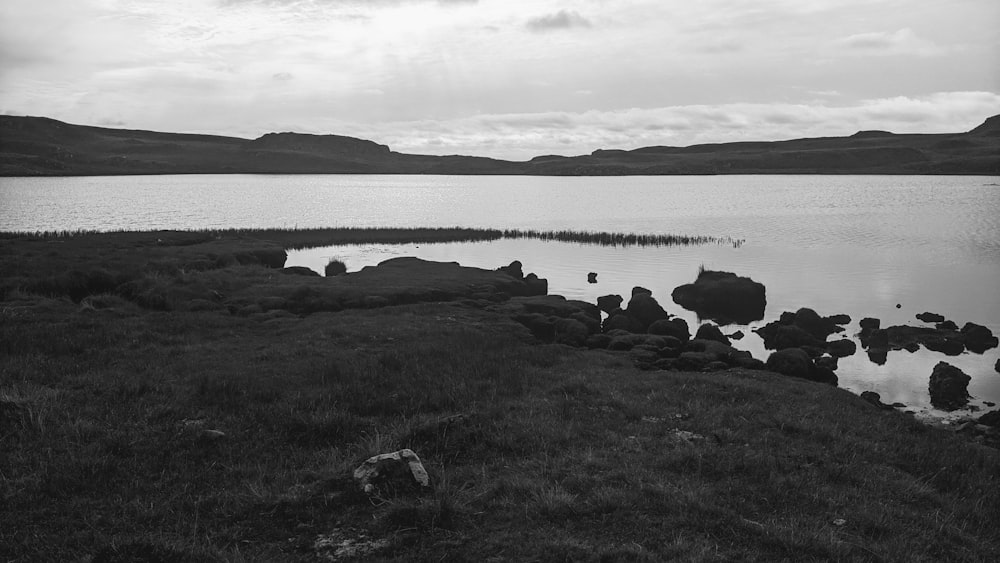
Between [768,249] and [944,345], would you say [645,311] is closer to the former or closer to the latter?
[944,345]

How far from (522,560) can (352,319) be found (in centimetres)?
1816

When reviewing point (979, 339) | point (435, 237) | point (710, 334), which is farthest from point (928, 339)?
point (435, 237)

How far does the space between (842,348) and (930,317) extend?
34.7 ft

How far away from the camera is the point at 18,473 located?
9.80m

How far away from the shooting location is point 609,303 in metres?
39.0

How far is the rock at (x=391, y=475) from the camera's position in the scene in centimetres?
954

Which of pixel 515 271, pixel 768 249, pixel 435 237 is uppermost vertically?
pixel 435 237

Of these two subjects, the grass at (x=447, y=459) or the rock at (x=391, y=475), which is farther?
the rock at (x=391, y=475)

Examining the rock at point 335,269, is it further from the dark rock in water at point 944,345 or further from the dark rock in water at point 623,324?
the dark rock in water at point 944,345

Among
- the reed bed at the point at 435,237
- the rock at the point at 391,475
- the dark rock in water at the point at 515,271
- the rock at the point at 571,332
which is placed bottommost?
the rock at the point at 571,332

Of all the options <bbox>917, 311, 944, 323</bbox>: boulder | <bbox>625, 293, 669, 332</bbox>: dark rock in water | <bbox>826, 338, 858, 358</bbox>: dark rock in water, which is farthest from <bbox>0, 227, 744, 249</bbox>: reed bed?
<bbox>826, 338, 858, 358</bbox>: dark rock in water

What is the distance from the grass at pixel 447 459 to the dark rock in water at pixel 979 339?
59.0ft

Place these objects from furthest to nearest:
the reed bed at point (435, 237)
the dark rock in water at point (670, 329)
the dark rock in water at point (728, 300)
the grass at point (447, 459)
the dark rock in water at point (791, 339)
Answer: the reed bed at point (435, 237) < the dark rock in water at point (728, 300) < the dark rock in water at point (791, 339) < the dark rock in water at point (670, 329) < the grass at point (447, 459)

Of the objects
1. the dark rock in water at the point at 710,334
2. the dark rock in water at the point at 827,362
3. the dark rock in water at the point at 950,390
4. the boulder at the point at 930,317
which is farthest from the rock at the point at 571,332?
the boulder at the point at 930,317
